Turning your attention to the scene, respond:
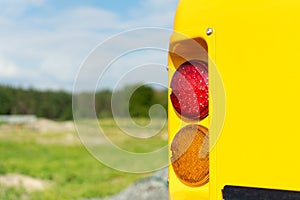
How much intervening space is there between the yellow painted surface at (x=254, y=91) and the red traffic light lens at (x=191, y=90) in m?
0.05

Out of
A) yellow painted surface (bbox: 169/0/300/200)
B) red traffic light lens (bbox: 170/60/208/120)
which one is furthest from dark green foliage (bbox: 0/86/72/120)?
yellow painted surface (bbox: 169/0/300/200)

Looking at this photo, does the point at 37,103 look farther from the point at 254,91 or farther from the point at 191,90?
the point at 254,91

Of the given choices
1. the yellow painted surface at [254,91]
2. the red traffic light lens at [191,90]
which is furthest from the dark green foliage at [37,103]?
the yellow painted surface at [254,91]

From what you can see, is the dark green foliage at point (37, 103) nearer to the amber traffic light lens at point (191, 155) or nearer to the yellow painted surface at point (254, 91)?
the amber traffic light lens at point (191, 155)

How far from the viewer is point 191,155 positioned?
68.4 inches

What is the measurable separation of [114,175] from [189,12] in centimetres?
973

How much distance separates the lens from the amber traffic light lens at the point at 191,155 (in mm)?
1709

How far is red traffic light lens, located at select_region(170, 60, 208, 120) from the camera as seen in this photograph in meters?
1.74

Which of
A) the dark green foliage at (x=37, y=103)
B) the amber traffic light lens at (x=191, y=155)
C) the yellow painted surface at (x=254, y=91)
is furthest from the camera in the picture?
the dark green foliage at (x=37, y=103)

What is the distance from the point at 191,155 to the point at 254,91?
0.34m

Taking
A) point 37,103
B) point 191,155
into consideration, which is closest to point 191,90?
point 191,155

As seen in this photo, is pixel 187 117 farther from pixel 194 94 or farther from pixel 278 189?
pixel 278 189

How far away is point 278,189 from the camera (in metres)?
1.51

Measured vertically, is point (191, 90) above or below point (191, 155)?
above
